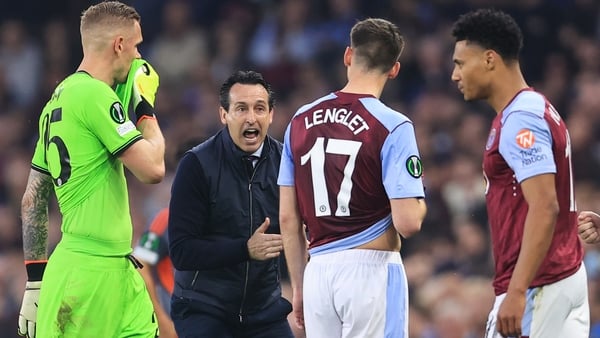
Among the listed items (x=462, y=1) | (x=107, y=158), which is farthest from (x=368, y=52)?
(x=462, y=1)

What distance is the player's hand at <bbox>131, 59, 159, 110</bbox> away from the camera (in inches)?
238

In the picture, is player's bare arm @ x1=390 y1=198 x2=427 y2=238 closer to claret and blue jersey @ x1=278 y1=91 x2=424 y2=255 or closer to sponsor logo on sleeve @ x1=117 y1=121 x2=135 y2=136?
claret and blue jersey @ x1=278 y1=91 x2=424 y2=255

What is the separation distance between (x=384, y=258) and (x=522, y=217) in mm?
812

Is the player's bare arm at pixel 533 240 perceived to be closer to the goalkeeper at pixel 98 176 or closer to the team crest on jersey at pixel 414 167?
the team crest on jersey at pixel 414 167

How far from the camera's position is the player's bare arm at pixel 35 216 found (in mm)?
6121

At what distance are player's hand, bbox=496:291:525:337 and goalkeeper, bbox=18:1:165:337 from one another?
5.84ft

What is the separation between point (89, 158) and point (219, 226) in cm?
89

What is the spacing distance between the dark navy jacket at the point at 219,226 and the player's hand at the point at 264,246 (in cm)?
8

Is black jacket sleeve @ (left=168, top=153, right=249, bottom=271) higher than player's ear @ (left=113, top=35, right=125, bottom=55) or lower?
lower

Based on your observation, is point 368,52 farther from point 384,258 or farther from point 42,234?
point 42,234

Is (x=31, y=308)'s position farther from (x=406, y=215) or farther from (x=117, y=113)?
(x=406, y=215)

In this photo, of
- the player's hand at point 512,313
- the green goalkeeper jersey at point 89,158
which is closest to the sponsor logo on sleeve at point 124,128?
the green goalkeeper jersey at point 89,158

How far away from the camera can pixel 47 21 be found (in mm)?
15195

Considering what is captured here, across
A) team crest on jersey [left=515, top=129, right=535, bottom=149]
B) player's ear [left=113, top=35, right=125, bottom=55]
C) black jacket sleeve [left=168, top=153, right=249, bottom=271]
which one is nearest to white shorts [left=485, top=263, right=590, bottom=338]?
team crest on jersey [left=515, top=129, right=535, bottom=149]
